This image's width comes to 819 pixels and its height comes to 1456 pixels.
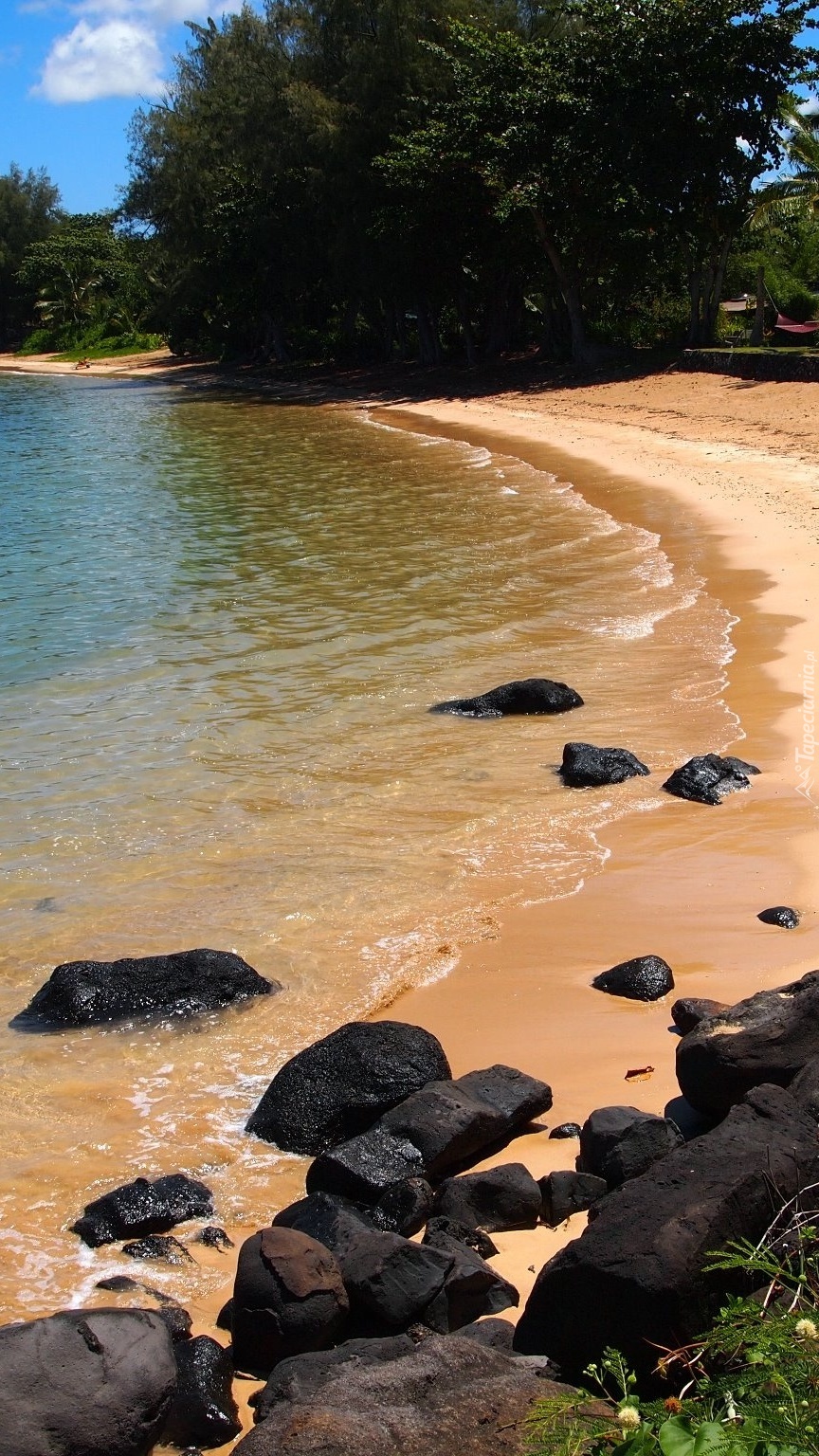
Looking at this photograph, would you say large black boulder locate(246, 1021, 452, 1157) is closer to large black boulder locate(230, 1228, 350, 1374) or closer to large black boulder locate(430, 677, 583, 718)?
large black boulder locate(230, 1228, 350, 1374)

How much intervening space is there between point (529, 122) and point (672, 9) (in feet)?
14.7

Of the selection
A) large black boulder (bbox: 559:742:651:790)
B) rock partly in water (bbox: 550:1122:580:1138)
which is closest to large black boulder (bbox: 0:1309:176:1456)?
rock partly in water (bbox: 550:1122:580:1138)

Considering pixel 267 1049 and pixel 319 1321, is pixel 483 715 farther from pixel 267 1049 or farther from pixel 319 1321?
pixel 319 1321

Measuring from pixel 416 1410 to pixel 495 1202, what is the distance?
1412 mm

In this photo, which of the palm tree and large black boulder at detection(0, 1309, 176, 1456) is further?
the palm tree

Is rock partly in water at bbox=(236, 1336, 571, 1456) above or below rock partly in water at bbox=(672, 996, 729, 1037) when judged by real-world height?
above

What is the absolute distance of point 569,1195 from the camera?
4.69m

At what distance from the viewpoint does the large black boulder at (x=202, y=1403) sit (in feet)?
12.7

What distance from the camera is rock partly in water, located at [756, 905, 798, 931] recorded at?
670 cm

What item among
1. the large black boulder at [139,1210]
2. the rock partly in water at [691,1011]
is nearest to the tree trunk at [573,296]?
the rock partly in water at [691,1011]

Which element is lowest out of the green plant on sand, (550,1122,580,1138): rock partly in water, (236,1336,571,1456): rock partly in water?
(550,1122,580,1138): rock partly in water

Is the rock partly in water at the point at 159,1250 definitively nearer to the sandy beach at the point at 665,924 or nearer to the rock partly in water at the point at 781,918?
the sandy beach at the point at 665,924

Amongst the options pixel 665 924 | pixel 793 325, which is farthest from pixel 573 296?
pixel 665 924

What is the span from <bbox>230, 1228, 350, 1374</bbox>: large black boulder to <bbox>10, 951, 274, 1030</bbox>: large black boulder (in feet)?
7.74
